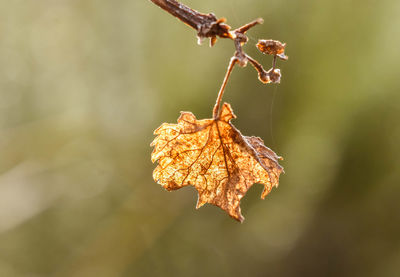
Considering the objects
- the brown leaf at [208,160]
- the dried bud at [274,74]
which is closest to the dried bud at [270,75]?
the dried bud at [274,74]

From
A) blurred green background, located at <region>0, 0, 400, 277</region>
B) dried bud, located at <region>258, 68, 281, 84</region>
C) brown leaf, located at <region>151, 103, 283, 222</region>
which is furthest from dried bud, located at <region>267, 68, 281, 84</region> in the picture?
blurred green background, located at <region>0, 0, 400, 277</region>

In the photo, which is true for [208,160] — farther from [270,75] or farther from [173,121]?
[173,121]

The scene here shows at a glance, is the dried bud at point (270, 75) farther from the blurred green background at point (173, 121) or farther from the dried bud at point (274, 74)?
the blurred green background at point (173, 121)
